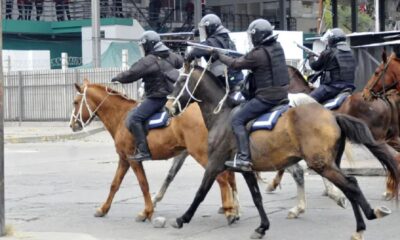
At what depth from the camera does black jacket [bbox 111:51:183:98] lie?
Result: 11.6 metres

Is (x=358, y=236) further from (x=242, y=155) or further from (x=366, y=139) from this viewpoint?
(x=242, y=155)

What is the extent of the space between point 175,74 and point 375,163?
6.45 m

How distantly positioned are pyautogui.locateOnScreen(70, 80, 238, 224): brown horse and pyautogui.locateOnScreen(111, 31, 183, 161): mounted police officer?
0.58 feet

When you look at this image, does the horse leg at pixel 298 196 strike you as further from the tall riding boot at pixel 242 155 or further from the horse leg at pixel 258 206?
the tall riding boot at pixel 242 155

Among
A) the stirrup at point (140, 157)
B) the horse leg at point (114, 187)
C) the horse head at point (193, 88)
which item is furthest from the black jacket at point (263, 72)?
the horse leg at point (114, 187)

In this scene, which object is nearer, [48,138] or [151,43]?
[151,43]

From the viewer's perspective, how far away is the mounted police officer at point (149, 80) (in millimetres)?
11461

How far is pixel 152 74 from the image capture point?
11664mm

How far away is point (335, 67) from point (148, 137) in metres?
3.30

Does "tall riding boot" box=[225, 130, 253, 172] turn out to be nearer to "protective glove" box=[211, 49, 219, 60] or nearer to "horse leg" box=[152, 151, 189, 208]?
"protective glove" box=[211, 49, 219, 60]

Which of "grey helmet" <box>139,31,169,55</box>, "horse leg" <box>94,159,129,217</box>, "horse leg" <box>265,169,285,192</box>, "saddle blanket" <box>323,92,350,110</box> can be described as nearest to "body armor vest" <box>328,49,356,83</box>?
"saddle blanket" <box>323,92,350,110</box>

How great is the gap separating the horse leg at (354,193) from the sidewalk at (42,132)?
17.8 metres

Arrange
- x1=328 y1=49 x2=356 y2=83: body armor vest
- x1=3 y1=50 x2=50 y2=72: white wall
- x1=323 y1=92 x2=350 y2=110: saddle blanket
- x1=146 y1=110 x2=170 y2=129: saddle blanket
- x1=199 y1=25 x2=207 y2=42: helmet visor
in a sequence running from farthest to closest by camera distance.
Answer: x1=3 y1=50 x2=50 y2=72: white wall
x1=323 y1=92 x2=350 y2=110: saddle blanket
x1=328 y1=49 x2=356 y2=83: body armor vest
x1=146 y1=110 x2=170 y2=129: saddle blanket
x1=199 y1=25 x2=207 y2=42: helmet visor

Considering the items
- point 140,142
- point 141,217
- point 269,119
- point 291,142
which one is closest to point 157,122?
point 140,142
